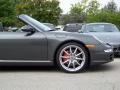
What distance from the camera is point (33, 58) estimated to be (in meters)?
7.61

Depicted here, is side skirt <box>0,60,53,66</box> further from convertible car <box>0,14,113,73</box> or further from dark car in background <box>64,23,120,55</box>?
dark car in background <box>64,23,120,55</box>

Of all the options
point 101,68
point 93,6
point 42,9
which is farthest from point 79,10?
point 101,68

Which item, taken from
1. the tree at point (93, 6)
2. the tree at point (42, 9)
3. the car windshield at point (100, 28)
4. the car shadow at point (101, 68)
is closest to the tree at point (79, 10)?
the tree at point (93, 6)

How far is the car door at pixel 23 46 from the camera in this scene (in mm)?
7535

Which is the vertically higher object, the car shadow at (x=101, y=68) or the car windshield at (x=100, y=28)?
the car windshield at (x=100, y=28)

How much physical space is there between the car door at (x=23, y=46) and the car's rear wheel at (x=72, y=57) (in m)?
0.38

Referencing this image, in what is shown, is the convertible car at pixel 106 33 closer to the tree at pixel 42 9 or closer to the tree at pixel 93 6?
the tree at pixel 42 9

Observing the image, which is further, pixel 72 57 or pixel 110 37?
pixel 110 37
